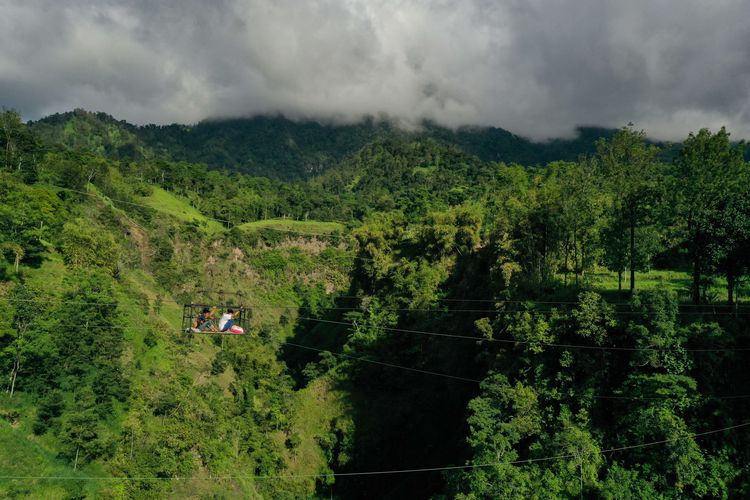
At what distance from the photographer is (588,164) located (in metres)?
34.3

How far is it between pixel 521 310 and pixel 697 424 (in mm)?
11997

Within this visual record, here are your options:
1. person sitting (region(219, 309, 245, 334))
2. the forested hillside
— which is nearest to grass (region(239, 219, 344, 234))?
the forested hillside

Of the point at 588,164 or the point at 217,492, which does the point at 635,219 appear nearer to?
the point at 588,164

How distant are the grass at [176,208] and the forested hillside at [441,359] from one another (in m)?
20.2

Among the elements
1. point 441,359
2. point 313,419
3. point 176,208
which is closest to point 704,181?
point 441,359

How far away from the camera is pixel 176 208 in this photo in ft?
324

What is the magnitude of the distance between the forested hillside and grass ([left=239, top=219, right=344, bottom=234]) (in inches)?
1494

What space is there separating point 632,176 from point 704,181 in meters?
4.08

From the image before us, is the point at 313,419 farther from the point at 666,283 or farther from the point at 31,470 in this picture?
the point at 666,283

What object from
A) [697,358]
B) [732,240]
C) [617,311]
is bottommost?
[697,358]

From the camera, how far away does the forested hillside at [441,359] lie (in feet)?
84.4

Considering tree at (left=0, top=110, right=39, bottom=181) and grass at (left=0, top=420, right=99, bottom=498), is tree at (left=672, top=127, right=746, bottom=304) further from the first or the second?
tree at (left=0, top=110, right=39, bottom=181)

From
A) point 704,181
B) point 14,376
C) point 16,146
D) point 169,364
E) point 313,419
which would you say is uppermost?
point 16,146

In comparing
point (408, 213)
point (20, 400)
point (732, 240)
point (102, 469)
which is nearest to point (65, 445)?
point (102, 469)
